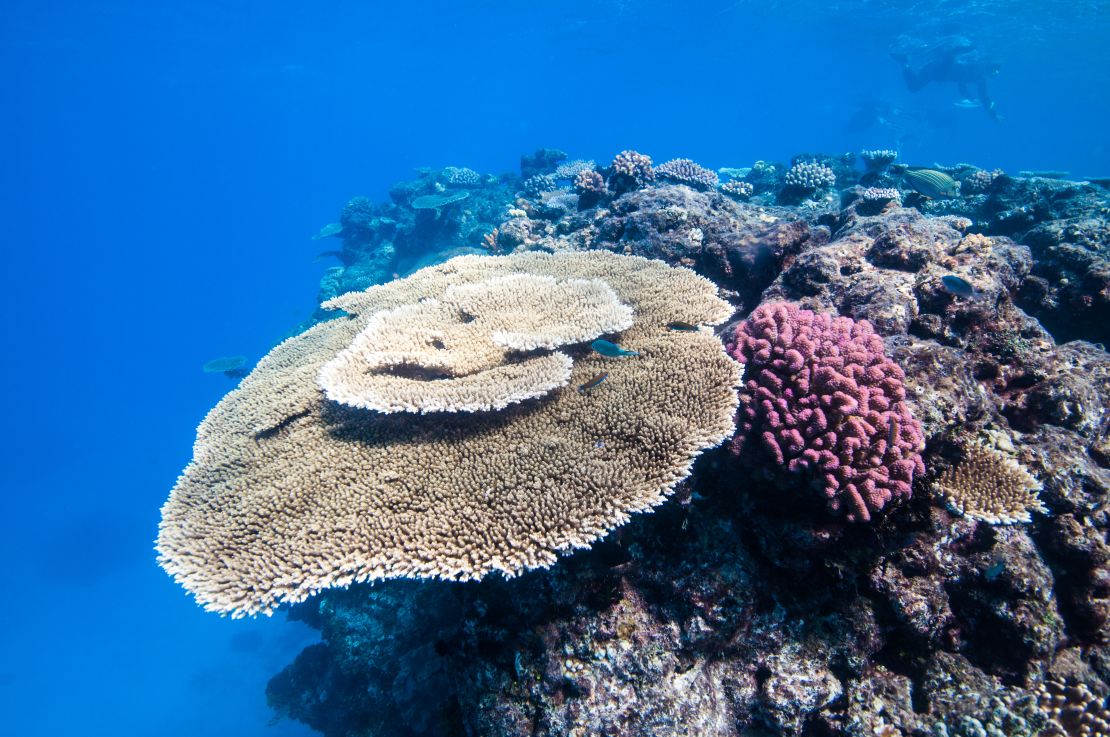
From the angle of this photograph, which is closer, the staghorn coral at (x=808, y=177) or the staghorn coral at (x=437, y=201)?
the staghorn coral at (x=808, y=177)

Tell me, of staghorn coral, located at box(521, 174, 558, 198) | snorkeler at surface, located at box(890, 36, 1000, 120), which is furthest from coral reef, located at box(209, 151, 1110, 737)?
snorkeler at surface, located at box(890, 36, 1000, 120)

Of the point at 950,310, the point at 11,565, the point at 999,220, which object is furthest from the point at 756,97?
the point at 11,565

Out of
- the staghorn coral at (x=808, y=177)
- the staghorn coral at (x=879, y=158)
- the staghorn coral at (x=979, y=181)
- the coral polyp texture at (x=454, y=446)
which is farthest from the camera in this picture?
the staghorn coral at (x=879, y=158)

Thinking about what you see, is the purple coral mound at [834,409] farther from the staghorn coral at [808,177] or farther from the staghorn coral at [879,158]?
the staghorn coral at [879,158]

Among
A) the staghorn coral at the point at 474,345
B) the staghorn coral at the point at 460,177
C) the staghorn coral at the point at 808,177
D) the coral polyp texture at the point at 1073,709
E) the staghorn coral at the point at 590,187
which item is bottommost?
the coral polyp texture at the point at 1073,709

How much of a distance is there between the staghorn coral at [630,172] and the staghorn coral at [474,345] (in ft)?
21.4

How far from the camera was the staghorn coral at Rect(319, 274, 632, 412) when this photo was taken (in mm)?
3674

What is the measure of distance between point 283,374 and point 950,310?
21.9ft

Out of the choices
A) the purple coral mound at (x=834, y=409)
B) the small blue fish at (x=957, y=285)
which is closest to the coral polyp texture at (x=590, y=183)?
the small blue fish at (x=957, y=285)

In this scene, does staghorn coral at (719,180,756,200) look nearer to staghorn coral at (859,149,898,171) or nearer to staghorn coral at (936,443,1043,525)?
staghorn coral at (859,149,898,171)

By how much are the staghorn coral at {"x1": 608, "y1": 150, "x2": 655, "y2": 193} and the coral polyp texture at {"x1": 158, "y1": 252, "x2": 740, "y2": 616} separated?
21.3 feet

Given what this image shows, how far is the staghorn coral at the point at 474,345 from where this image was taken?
12.1 feet

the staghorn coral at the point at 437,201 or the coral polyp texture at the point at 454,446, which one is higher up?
the staghorn coral at the point at 437,201

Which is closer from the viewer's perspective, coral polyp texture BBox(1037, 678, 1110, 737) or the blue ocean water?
coral polyp texture BBox(1037, 678, 1110, 737)
